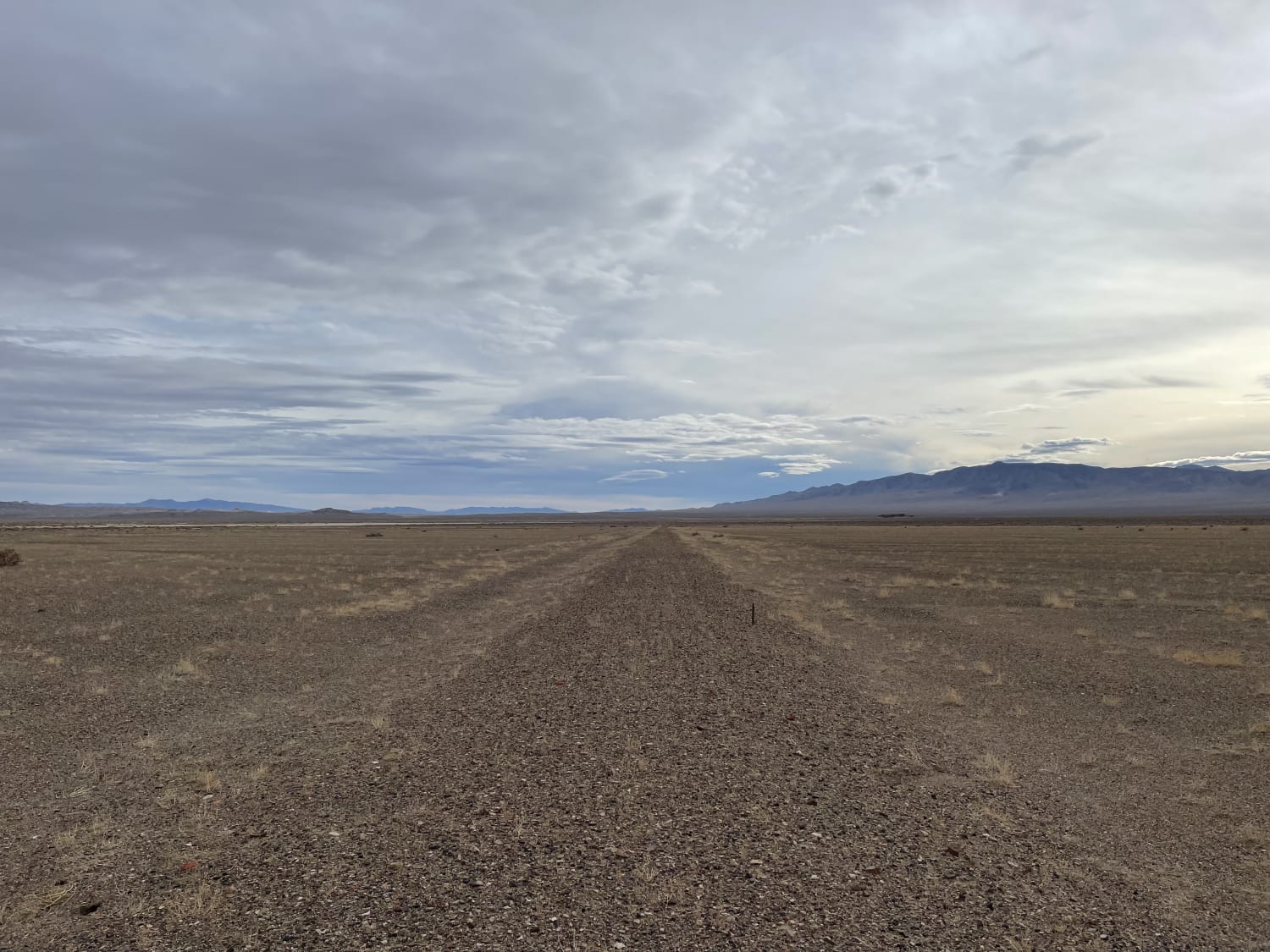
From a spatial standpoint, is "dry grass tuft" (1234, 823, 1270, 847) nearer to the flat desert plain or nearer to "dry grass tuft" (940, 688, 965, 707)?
the flat desert plain

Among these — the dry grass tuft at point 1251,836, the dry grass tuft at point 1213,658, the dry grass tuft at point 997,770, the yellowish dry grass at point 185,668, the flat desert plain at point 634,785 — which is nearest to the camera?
the flat desert plain at point 634,785

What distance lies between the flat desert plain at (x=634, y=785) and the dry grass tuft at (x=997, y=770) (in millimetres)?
60

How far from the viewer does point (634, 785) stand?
27.1 ft

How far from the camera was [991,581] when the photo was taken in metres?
34.3

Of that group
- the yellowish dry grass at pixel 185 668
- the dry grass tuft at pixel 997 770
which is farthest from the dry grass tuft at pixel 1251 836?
the yellowish dry grass at pixel 185 668

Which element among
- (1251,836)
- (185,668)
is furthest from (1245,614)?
(185,668)

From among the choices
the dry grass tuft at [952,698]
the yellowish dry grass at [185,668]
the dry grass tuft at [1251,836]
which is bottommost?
the dry grass tuft at [952,698]

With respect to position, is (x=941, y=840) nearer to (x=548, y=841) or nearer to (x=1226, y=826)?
(x=1226, y=826)

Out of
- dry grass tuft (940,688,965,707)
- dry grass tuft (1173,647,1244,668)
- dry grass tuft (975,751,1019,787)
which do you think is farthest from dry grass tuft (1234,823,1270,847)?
dry grass tuft (1173,647,1244,668)

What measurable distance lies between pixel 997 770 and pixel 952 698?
3750 mm

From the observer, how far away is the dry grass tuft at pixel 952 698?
40.6ft

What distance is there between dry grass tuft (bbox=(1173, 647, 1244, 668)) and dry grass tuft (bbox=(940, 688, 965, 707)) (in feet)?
23.2

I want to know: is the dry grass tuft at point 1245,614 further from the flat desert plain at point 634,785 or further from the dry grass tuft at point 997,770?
the dry grass tuft at point 997,770

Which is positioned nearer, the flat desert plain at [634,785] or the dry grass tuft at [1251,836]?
the flat desert plain at [634,785]
